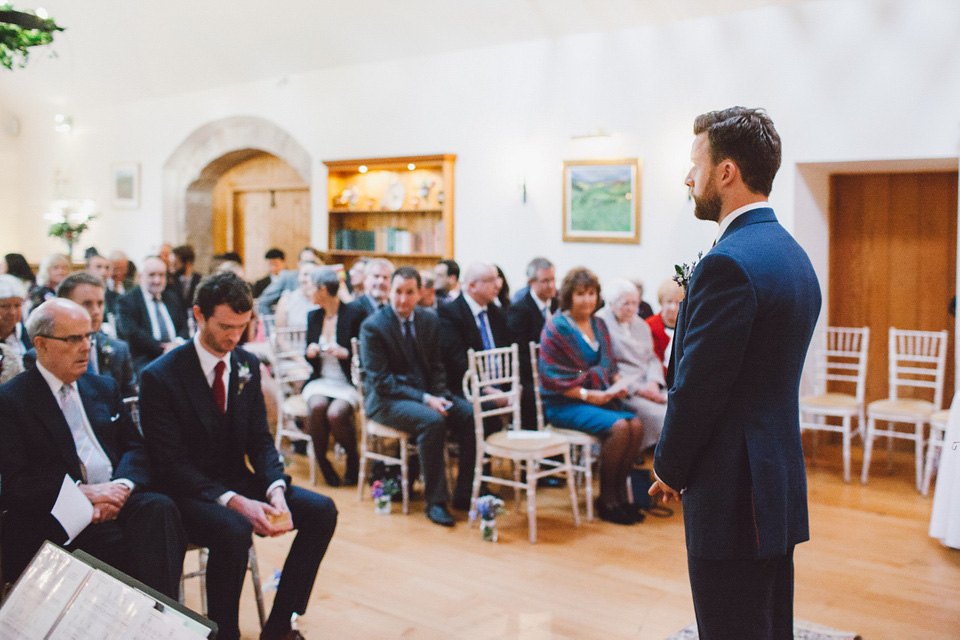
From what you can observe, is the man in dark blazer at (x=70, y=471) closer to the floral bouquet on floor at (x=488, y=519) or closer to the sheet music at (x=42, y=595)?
the sheet music at (x=42, y=595)

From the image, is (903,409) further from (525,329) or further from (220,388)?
(220,388)

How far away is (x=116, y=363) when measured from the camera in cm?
411

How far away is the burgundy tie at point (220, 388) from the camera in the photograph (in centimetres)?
304

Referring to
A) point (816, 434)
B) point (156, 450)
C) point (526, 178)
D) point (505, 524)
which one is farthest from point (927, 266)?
point (156, 450)

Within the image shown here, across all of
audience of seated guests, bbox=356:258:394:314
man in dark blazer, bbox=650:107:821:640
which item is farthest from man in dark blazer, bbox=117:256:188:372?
man in dark blazer, bbox=650:107:821:640

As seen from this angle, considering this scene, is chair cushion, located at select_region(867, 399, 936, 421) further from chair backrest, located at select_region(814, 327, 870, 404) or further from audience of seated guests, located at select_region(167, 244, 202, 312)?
audience of seated guests, located at select_region(167, 244, 202, 312)

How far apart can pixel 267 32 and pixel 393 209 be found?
7.70ft

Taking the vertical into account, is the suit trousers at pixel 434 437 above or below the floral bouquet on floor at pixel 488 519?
above

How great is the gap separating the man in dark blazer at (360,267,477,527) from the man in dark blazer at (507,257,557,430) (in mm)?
578

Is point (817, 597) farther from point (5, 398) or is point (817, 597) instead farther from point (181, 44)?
point (181, 44)

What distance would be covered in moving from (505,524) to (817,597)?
5.60 feet

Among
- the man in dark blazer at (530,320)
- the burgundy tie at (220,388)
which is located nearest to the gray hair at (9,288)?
the burgundy tie at (220,388)

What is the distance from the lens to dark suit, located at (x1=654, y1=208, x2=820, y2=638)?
5.74ft

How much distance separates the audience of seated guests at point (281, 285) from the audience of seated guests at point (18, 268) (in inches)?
77.5
